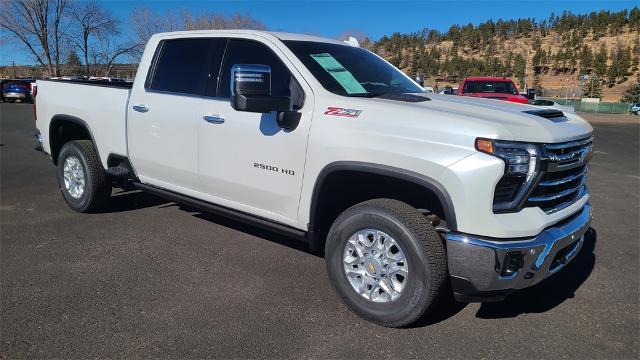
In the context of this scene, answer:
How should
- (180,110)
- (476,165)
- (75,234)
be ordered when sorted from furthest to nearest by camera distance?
1. (75,234)
2. (180,110)
3. (476,165)

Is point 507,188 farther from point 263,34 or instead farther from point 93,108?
point 93,108

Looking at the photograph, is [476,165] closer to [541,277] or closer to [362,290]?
[541,277]

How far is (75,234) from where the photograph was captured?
5098 millimetres

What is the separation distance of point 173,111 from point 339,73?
1570 mm

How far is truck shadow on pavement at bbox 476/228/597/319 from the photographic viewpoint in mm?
3635

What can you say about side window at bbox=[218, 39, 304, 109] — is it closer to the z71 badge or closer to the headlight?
the z71 badge

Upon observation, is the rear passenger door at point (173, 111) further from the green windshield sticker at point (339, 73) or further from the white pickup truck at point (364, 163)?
the green windshield sticker at point (339, 73)

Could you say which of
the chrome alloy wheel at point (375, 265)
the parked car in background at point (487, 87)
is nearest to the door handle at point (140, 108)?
the chrome alloy wheel at point (375, 265)

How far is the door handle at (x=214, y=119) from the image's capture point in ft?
13.3

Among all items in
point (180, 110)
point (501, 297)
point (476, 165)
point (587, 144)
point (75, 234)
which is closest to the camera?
point (476, 165)

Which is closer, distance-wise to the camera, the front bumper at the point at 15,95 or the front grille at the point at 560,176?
the front grille at the point at 560,176

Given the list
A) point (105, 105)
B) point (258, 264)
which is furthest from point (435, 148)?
point (105, 105)

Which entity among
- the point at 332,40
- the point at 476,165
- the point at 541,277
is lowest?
the point at 541,277

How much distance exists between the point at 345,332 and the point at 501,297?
1.00m
